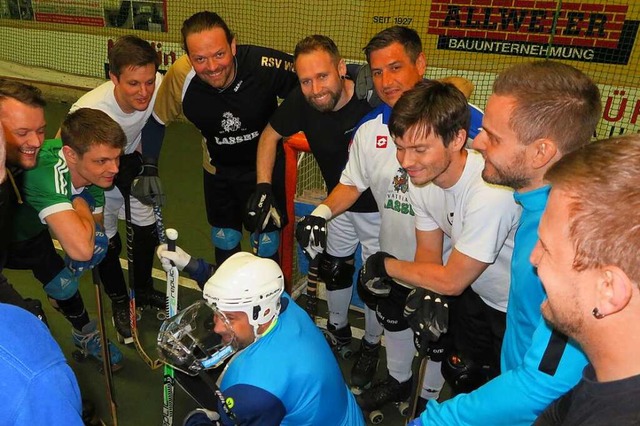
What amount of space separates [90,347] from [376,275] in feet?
7.03

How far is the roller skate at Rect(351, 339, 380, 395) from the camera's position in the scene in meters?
3.16

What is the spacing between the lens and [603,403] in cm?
98

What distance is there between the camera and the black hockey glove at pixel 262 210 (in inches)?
123

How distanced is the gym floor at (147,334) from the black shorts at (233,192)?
0.78 meters

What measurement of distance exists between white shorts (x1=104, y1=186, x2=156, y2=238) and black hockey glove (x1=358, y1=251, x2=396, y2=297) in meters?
1.91

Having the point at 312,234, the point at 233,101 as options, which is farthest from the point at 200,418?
the point at 233,101

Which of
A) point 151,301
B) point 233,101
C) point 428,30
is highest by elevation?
point 428,30

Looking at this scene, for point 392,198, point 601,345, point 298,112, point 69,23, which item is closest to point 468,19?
point 298,112

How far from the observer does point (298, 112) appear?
3037 millimetres

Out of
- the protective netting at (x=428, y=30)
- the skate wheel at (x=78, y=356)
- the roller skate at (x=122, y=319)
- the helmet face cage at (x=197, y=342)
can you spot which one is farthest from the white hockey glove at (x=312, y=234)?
the protective netting at (x=428, y=30)

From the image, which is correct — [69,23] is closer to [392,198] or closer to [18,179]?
[18,179]

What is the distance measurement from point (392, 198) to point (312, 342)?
99 centimetres

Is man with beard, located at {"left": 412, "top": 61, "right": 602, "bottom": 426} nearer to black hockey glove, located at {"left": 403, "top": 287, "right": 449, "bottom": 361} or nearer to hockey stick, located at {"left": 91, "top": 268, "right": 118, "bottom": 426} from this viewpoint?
black hockey glove, located at {"left": 403, "top": 287, "right": 449, "bottom": 361}

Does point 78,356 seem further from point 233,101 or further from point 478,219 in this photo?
point 478,219
